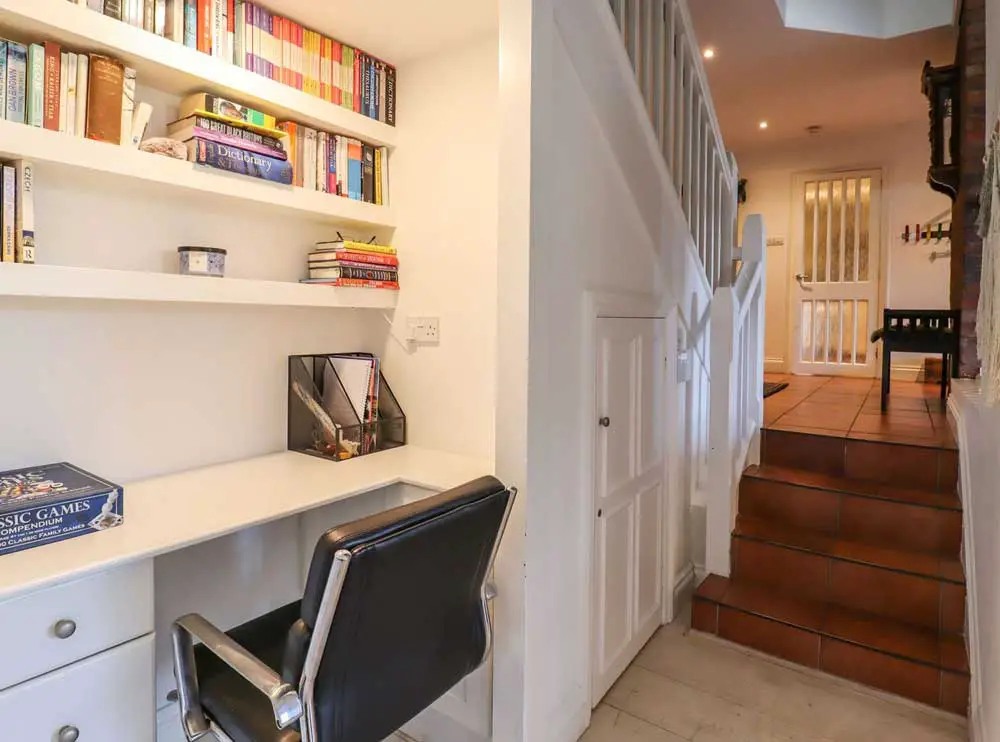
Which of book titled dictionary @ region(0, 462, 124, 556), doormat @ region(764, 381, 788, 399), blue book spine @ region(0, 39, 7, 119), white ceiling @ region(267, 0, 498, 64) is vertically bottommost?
book titled dictionary @ region(0, 462, 124, 556)

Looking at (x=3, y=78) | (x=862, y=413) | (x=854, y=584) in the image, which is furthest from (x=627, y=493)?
(x=862, y=413)

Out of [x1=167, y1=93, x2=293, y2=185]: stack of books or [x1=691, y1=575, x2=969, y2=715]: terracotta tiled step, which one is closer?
[x1=167, y1=93, x2=293, y2=185]: stack of books

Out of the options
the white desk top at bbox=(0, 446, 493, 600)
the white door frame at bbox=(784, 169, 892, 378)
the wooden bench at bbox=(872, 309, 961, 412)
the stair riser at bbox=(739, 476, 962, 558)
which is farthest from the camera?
the white door frame at bbox=(784, 169, 892, 378)

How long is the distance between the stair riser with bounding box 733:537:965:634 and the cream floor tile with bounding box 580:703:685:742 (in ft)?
3.06

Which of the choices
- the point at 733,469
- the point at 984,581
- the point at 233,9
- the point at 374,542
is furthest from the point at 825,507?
the point at 233,9

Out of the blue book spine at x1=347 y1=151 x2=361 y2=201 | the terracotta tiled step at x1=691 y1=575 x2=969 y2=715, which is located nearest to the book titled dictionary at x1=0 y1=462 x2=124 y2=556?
the blue book spine at x1=347 y1=151 x2=361 y2=201

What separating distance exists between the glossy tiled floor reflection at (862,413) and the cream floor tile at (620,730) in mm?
1686

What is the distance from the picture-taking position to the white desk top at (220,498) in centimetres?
123

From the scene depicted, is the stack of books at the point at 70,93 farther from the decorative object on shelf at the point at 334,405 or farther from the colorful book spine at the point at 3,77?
the decorative object on shelf at the point at 334,405

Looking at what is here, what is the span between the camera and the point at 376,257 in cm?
227

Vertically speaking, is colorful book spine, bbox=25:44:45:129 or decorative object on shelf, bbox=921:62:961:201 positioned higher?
decorative object on shelf, bbox=921:62:961:201

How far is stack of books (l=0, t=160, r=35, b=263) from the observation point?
143cm

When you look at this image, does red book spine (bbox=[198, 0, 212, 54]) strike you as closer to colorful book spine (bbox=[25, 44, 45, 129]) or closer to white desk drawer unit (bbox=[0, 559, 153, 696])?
colorful book spine (bbox=[25, 44, 45, 129])

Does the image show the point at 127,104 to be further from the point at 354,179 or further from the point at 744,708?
the point at 744,708
